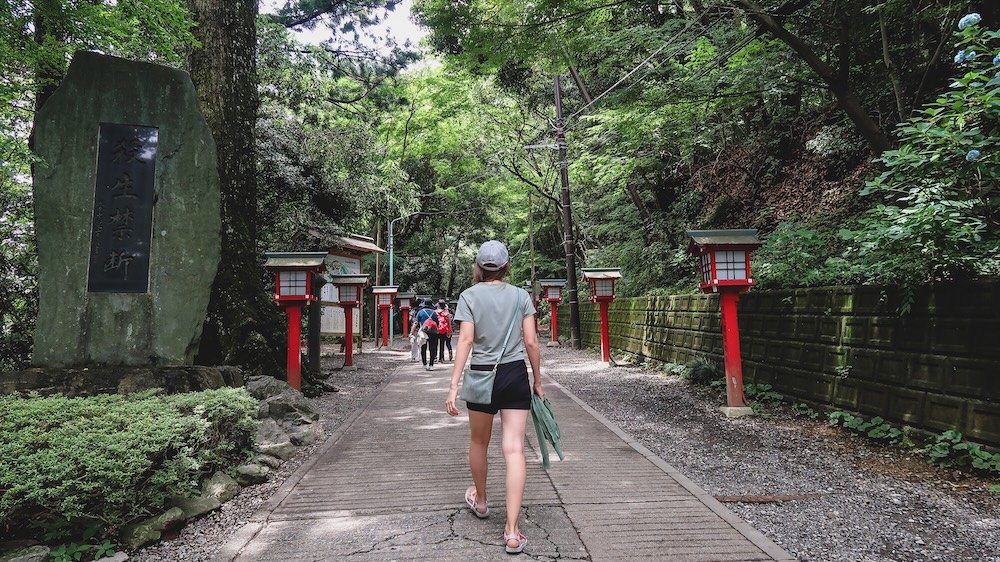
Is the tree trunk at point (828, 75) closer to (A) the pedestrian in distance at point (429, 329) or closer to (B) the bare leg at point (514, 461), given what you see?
(B) the bare leg at point (514, 461)

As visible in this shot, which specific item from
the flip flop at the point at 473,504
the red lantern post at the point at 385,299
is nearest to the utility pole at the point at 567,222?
the red lantern post at the point at 385,299

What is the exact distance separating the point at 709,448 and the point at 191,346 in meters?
5.32

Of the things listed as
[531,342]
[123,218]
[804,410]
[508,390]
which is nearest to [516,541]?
[508,390]

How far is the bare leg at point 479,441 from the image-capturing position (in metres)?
3.36

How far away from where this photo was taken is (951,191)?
15.1 ft

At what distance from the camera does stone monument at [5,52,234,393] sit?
5.14 meters

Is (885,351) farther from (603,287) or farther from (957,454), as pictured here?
(603,287)

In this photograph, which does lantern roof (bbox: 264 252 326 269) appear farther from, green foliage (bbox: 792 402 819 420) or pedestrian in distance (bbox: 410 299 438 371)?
Answer: green foliage (bbox: 792 402 819 420)

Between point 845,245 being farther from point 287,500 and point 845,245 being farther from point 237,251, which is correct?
point 237,251

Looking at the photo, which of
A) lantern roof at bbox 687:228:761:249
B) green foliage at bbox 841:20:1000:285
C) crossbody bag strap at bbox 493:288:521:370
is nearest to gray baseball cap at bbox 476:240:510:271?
crossbody bag strap at bbox 493:288:521:370

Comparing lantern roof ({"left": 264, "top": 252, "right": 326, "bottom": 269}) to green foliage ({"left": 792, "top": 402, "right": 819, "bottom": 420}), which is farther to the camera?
lantern roof ({"left": 264, "top": 252, "right": 326, "bottom": 269})

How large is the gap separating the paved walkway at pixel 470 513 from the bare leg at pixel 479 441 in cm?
34

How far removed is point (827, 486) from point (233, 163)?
825 centimetres

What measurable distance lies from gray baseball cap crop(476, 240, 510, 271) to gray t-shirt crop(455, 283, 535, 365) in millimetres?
128
